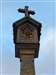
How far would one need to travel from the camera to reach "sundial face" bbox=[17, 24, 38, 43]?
31.5 feet

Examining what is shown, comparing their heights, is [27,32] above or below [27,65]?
above

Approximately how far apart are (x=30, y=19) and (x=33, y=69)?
6.72 ft

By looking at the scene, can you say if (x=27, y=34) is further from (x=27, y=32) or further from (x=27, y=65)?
(x=27, y=65)

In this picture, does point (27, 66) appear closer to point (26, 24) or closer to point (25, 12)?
point (26, 24)

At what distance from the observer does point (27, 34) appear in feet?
32.0

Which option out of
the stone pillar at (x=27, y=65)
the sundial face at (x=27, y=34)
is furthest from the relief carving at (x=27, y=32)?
the stone pillar at (x=27, y=65)

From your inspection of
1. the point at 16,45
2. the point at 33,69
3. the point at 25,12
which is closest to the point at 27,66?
the point at 33,69

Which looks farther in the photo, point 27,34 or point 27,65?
point 27,34

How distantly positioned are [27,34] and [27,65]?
1.29 meters

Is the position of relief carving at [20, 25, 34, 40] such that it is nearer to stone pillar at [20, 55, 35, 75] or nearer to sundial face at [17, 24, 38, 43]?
sundial face at [17, 24, 38, 43]

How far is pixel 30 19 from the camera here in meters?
9.82

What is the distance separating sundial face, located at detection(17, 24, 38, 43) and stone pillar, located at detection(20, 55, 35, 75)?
0.67m

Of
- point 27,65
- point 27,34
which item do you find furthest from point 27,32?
point 27,65

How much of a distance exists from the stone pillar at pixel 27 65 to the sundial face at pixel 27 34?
0.67 meters
